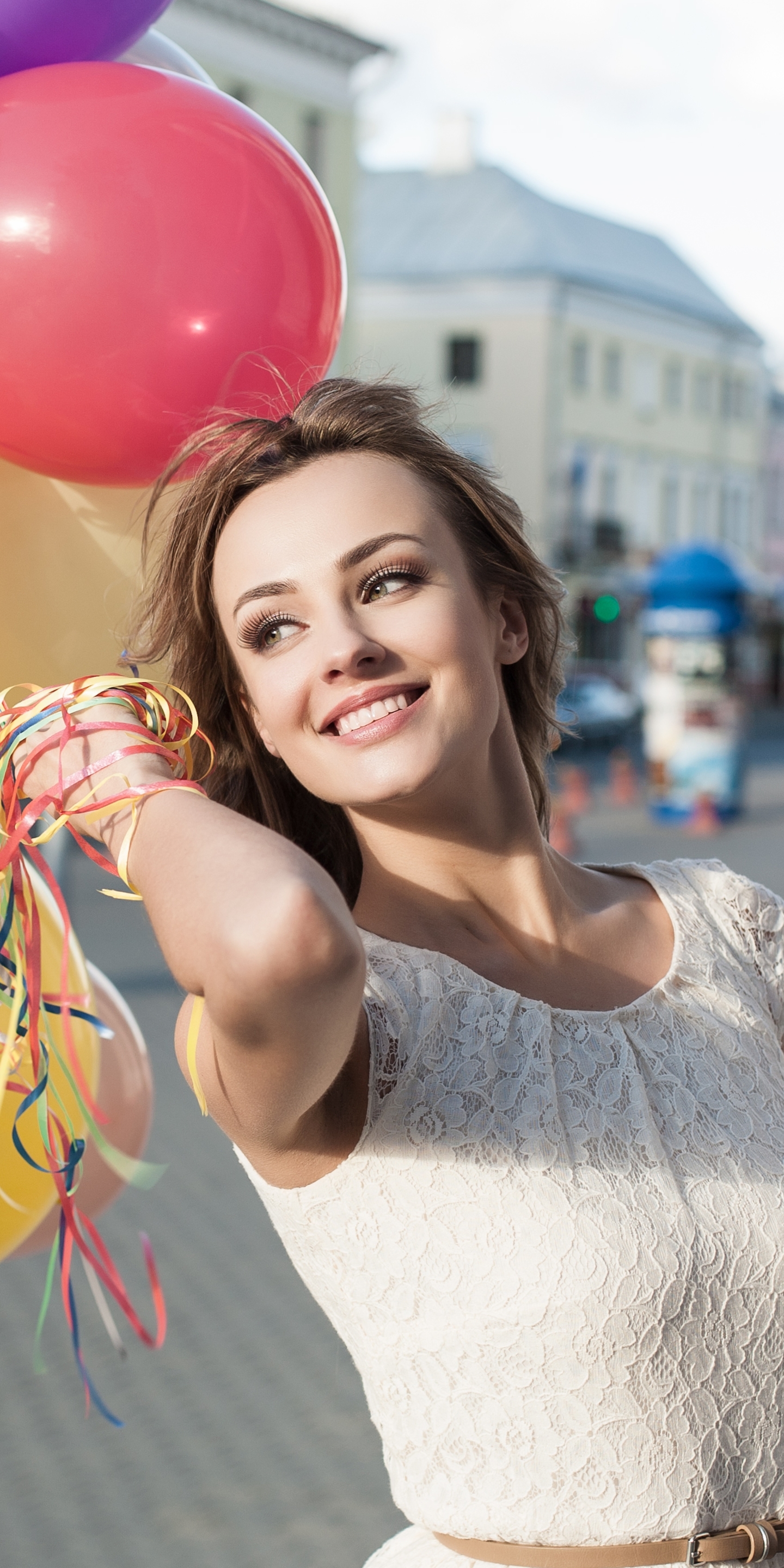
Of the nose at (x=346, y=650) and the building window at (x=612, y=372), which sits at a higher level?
the building window at (x=612, y=372)

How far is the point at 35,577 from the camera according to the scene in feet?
5.79

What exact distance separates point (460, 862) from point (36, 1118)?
1.87ft

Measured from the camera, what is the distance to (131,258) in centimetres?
162

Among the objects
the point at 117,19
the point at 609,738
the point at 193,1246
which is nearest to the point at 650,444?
the point at 609,738

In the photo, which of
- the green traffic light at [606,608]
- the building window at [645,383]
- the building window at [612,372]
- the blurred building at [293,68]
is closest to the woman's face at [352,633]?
the blurred building at [293,68]

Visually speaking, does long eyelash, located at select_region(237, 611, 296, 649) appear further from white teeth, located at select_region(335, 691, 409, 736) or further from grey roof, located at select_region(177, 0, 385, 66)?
grey roof, located at select_region(177, 0, 385, 66)

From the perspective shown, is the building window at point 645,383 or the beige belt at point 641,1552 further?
the building window at point 645,383

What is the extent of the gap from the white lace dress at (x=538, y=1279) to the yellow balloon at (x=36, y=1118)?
42cm

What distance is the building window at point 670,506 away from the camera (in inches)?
1582

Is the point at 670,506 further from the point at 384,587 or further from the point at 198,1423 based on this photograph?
the point at 384,587

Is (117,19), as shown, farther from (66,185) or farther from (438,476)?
(438,476)

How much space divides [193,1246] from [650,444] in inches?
1415

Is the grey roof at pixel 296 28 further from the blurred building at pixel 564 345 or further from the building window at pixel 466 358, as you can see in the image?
the building window at pixel 466 358

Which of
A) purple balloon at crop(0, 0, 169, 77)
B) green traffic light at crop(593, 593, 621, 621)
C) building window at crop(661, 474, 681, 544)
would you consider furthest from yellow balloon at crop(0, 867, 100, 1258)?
building window at crop(661, 474, 681, 544)
